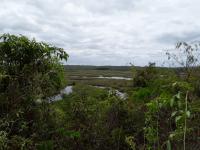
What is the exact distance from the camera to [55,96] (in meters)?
5.88

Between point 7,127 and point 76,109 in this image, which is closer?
point 7,127

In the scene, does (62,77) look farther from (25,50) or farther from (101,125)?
(101,125)

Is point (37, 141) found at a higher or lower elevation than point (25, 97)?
lower

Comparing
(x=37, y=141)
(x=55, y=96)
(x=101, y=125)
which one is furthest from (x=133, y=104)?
(x=37, y=141)

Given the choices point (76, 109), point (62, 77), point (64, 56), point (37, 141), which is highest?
point (64, 56)

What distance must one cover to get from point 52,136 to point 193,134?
2364 millimetres

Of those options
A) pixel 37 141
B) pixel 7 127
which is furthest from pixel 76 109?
pixel 7 127

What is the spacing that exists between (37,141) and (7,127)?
0.57 meters

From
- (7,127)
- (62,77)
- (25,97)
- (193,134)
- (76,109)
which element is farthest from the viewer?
(62,77)

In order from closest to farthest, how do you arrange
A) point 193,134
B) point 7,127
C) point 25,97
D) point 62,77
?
point 193,134 < point 7,127 < point 25,97 < point 62,77

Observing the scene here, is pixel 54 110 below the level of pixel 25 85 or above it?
below

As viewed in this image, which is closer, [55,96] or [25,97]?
[25,97]

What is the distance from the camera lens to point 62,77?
621cm

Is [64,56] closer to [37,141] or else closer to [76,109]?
[76,109]
